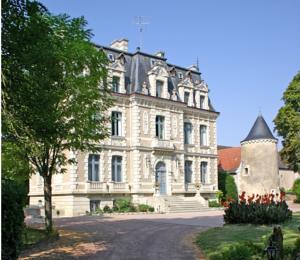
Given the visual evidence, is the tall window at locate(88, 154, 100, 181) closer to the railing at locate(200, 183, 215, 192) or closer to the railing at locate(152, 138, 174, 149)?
the railing at locate(152, 138, 174, 149)

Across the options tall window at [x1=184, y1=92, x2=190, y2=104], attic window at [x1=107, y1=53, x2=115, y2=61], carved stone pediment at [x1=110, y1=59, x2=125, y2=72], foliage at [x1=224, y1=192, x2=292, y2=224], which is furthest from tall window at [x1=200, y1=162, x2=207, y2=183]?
foliage at [x1=224, y1=192, x2=292, y2=224]

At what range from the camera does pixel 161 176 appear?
105 ft

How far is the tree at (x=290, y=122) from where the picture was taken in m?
34.2

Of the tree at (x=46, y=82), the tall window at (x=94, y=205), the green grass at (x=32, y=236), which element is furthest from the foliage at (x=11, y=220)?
the tall window at (x=94, y=205)

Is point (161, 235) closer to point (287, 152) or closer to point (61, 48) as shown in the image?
point (61, 48)

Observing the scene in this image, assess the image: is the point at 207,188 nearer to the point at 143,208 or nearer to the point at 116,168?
the point at 143,208

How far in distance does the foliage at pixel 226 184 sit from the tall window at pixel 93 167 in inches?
562

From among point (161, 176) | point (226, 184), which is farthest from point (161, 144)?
point (226, 184)

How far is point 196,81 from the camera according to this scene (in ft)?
120

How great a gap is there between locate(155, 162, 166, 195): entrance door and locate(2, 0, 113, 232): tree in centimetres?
1602

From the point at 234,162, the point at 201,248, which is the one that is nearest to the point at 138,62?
the point at 234,162

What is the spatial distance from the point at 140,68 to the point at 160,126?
15.0 ft

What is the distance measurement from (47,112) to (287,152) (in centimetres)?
2887

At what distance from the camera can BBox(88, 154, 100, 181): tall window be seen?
28.6m
